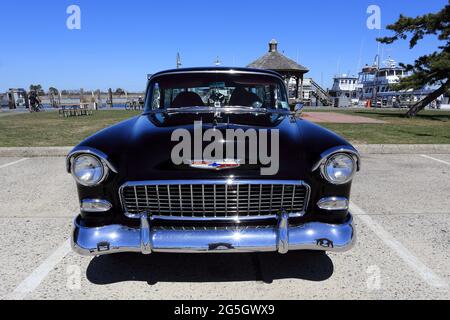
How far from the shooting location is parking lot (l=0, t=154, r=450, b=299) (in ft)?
8.32

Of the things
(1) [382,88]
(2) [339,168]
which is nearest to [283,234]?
(2) [339,168]

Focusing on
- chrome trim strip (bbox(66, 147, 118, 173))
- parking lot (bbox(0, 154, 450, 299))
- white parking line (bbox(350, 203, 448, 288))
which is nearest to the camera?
chrome trim strip (bbox(66, 147, 118, 173))

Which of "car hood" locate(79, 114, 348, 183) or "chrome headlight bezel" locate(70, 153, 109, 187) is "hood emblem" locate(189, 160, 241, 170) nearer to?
"car hood" locate(79, 114, 348, 183)

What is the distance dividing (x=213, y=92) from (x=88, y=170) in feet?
6.08

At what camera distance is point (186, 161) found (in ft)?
7.86

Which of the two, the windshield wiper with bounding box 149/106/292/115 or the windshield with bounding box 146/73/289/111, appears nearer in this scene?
the windshield wiper with bounding box 149/106/292/115

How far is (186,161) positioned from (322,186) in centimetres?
96

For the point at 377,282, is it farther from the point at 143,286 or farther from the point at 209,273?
the point at 143,286

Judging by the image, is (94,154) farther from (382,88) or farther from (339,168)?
(382,88)

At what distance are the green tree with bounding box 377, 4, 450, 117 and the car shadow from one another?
17.8 meters

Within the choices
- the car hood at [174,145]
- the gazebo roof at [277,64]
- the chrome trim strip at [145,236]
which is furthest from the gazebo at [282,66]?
the chrome trim strip at [145,236]

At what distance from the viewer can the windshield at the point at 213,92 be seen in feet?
12.3

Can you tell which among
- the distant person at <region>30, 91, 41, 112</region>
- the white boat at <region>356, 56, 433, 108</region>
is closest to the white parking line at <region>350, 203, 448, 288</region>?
the distant person at <region>30, 91, 41, 112</region>

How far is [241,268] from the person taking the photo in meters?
2.86
